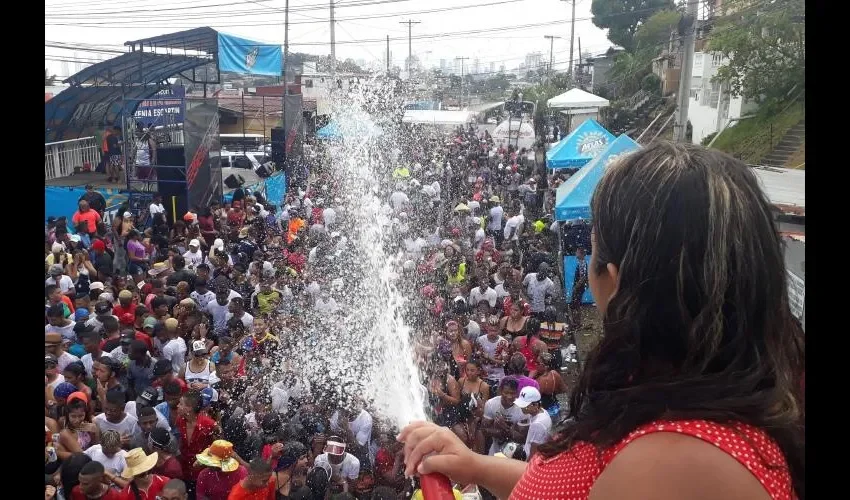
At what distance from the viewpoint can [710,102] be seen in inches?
832

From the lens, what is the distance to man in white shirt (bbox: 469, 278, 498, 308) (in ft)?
26.3

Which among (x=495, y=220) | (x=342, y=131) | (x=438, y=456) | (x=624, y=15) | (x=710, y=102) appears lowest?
(x=495, y=220)

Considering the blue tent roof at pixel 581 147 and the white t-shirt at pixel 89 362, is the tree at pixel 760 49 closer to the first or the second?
the blue tent roof at pixel 581 147

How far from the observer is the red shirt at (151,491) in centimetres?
405

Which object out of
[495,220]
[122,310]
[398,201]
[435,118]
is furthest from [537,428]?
[435,118]

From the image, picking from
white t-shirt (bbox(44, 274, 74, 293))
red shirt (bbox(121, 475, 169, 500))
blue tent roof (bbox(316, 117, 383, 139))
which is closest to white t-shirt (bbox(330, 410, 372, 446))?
red shirt (bbox(121, 475, 169, 500))

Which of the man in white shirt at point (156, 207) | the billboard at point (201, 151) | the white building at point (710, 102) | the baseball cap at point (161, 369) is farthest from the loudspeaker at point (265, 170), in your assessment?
the baseball cap at point (161, 369)

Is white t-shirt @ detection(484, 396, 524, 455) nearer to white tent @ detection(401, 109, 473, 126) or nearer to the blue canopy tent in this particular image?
the blue canopy tent

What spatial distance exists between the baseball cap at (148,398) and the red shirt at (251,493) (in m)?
1.47

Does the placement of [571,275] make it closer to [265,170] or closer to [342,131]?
[265,170]

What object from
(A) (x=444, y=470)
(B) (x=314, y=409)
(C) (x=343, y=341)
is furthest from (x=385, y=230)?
(A) (x=444, y=470)

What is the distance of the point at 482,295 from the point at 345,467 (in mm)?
3978
